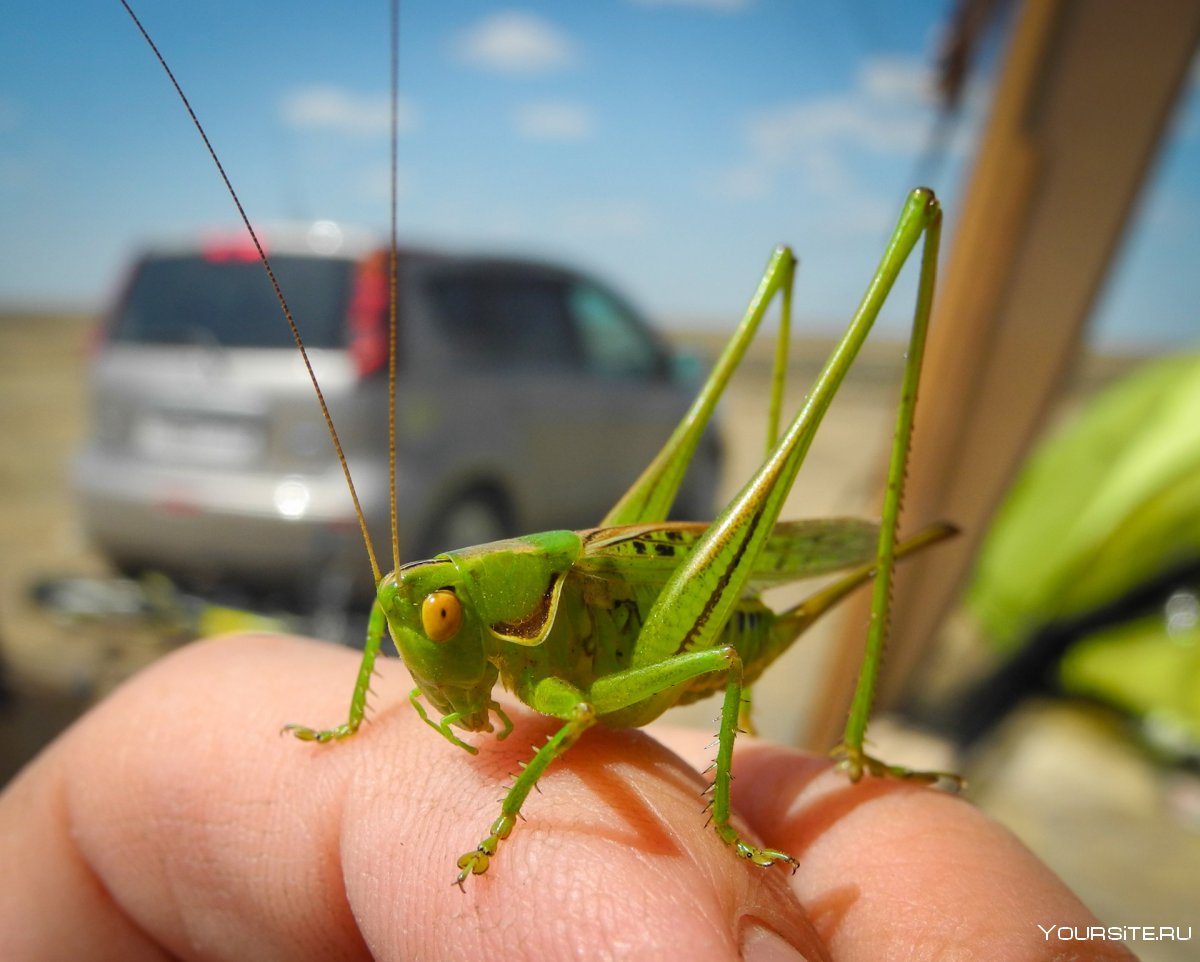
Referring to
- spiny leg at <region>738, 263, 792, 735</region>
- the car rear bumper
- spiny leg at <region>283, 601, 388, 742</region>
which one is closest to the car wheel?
the car rear bumper

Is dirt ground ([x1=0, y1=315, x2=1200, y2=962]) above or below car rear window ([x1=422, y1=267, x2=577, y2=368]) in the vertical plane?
below

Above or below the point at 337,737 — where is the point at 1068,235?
above

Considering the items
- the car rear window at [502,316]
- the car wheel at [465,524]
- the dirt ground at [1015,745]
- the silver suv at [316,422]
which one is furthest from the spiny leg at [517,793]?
the car rear window at [502,316]

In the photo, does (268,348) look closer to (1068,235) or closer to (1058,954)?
(1068,235)

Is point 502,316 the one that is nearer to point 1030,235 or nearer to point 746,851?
point 1030,235

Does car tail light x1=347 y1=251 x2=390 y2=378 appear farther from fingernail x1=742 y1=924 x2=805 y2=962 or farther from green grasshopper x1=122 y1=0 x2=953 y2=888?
fingernail x1=742 y1=924 x2=805 y2=962

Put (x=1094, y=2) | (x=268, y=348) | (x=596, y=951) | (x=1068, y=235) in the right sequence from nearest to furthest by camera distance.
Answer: (x=596, y=951), (x=1094, y=2), (x=1068, y=235), (x=268, y=348)

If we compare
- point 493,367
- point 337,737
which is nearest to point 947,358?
point 493,367
